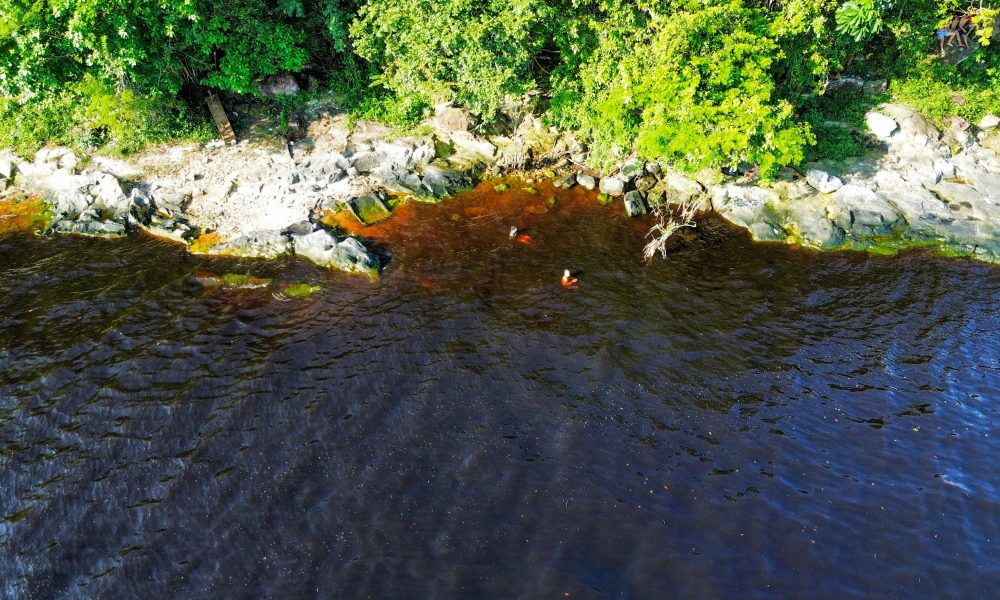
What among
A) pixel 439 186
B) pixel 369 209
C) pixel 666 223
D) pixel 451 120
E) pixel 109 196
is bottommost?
pixel 109 196

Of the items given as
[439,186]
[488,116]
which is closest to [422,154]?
[439,186]

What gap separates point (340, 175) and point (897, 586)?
91.1 ft

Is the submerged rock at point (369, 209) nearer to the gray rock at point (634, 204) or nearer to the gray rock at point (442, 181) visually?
the gray rock at point (442, 181)

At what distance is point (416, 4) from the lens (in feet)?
89.1

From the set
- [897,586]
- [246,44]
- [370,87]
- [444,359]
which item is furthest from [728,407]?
[246,44]

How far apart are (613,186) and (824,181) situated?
32.5ft

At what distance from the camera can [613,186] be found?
31109mm

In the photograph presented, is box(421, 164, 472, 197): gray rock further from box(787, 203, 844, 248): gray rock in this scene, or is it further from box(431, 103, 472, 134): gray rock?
box(787, 203, 844, 248): gray rock

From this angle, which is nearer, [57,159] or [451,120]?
[57,159]

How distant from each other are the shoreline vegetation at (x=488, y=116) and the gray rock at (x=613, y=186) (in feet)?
0.33

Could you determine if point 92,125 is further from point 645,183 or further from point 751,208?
point 751,208

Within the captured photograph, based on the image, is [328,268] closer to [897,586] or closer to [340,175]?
[340,175]

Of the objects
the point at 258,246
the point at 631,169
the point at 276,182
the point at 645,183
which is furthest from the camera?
the point at 645,183

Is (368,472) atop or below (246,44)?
below
